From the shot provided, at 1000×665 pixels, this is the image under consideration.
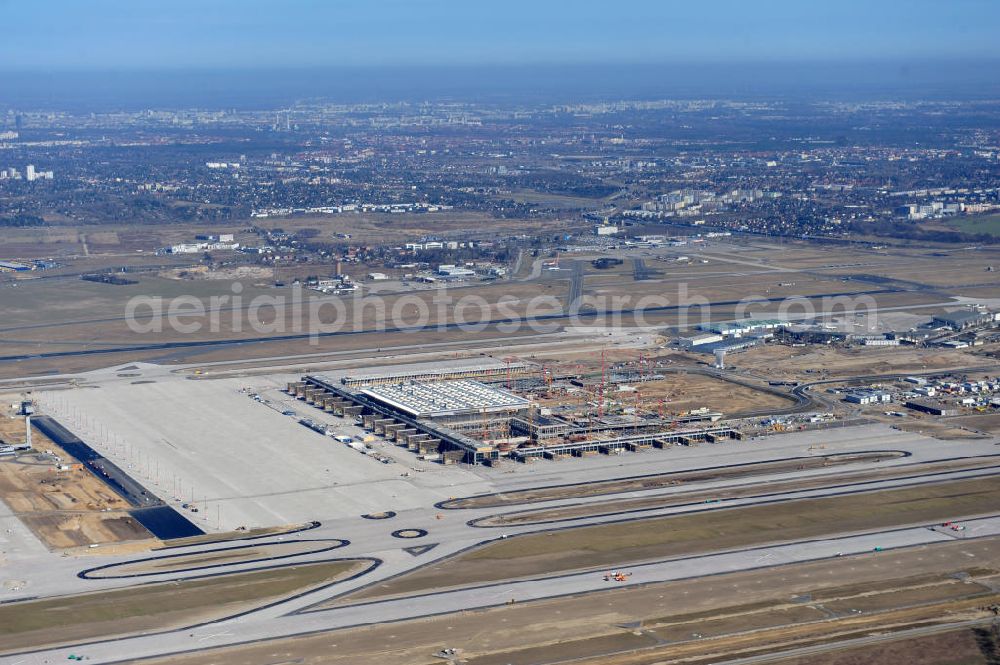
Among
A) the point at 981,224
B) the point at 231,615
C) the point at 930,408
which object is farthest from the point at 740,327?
the point at 981,224

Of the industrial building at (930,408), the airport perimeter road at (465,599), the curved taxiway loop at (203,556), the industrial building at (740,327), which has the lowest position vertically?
the industrial building at (930,408)

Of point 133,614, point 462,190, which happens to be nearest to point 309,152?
point 462,190

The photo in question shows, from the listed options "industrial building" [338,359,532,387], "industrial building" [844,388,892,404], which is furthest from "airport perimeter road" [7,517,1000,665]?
"industrial building" [338,359,532,387]

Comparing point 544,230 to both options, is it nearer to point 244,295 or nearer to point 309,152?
point 244,295

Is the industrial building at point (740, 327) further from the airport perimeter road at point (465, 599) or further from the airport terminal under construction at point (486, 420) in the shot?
the airport perimeter road at point (465, 599)

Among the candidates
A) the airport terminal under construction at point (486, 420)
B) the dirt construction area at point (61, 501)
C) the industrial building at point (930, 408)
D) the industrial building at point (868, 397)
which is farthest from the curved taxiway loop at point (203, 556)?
the industrial building at point (930, 408)

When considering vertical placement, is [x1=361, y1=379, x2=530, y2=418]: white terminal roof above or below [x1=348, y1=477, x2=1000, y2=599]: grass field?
above

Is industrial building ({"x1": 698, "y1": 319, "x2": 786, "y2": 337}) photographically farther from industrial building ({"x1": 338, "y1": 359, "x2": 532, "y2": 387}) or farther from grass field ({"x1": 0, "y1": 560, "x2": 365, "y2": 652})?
grass field ({"x1": 0, "y1": 560, "x2": 365, "y2": 652})

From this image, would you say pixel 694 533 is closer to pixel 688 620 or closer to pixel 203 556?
pixel 688 620
